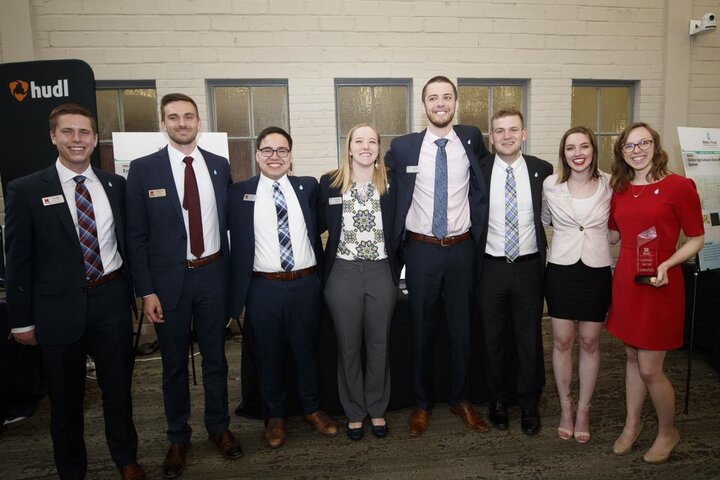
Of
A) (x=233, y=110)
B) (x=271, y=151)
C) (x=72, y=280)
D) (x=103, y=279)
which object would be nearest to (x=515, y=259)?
(x=271, y=151)

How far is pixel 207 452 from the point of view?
256 cm

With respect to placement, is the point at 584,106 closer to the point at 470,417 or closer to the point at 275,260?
the point at 470,417

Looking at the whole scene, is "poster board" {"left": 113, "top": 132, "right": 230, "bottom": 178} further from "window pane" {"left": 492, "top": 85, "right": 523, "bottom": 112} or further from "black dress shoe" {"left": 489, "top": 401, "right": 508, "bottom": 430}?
"window pane" {"left": 492, "top": 85, "right": 523, "bottom": 112}

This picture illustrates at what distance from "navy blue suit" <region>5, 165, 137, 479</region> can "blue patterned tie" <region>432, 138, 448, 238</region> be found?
5.19 ft

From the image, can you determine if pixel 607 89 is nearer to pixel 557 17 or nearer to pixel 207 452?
pixel 557 17

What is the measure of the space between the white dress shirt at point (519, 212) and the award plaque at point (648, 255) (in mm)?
500

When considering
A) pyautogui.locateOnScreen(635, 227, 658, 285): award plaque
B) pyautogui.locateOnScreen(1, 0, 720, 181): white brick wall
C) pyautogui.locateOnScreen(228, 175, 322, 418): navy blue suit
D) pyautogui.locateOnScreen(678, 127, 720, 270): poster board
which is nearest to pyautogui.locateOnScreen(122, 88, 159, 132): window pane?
pyautogui.locateOnScreen(1, 0, 720, 181): white brick wall

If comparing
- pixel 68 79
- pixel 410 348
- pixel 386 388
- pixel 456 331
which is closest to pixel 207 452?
pixel 386 388

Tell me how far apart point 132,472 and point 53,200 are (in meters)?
1.36

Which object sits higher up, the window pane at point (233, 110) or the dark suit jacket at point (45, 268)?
the window pane at point (233, 110)

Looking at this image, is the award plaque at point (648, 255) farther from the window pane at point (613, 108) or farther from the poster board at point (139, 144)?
the window pane at point (613, 108)

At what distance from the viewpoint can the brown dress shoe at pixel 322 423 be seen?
269cm

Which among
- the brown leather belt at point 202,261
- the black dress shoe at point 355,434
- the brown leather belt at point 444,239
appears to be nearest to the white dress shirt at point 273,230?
the brown leather belt at point 202,261

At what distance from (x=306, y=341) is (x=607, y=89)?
470 cm
